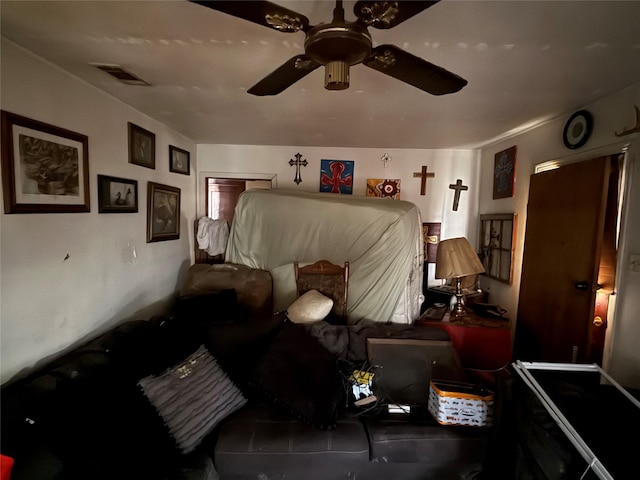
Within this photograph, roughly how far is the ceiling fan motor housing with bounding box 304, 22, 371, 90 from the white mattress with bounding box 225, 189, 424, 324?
1.63 m

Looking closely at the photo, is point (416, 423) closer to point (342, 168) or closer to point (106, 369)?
point (106, 369)

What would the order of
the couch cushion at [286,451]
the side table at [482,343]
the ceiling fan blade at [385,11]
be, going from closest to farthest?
the ceiling fan blade at [385,11]
the couch cushion at [286,451]
the side table at [482,343]

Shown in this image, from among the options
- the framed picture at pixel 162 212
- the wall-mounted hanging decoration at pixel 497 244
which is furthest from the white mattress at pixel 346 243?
the wall-mounted hanging decoration at pixel 497 244

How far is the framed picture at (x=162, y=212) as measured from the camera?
2.62 metres

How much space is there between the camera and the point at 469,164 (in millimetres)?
3594

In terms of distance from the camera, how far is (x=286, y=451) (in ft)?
4.43

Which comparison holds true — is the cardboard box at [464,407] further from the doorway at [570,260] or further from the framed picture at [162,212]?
the framed picture at [162,212]

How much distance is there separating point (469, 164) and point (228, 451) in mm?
3759

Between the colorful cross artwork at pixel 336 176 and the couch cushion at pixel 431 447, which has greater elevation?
the colorful cross artwork at pixel 336 176

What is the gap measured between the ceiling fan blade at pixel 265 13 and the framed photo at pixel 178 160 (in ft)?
8.09

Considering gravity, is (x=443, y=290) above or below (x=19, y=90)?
below

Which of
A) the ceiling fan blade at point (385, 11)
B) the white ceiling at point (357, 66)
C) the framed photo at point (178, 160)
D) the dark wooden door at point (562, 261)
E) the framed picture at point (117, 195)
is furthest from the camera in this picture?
the framed photo at point (178, 160)

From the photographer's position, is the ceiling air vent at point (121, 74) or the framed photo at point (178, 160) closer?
the ceiling air vent at point (121, 74)

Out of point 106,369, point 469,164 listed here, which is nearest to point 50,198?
point 106,369
